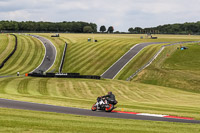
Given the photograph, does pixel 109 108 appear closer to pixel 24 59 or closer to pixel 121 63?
pixel 121 63

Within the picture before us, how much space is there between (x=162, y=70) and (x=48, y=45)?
5888 centimetres

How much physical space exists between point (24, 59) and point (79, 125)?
3316 inches

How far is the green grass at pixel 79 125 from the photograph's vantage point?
52.6 ft

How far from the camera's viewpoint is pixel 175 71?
74125mm

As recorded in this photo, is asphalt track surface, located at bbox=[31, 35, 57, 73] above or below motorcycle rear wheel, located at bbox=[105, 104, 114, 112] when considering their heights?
below

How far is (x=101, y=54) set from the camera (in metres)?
99.4

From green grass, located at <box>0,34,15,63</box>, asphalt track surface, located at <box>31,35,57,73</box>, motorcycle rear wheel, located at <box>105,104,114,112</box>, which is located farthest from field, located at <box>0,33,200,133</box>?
motorcycle rear wheel, located at <box>105,104,114,112</box>

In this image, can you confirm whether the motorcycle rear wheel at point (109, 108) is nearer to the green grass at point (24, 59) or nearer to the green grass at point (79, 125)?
the green grass at point (79, 125)

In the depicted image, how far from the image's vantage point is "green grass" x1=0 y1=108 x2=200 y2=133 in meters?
16.0

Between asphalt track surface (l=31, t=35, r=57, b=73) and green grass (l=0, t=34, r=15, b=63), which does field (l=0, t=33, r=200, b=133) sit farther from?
asphalt track surface (l=31, t=35, r=57, b=73)

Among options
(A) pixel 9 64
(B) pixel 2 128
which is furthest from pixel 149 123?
(A) pixel 9 64

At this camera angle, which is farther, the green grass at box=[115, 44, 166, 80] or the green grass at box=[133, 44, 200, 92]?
the green grass at box=[115, 44, 166, 80]

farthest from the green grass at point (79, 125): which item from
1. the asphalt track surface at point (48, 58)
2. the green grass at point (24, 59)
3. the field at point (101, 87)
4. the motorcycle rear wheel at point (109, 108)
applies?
the asphalt track surface at point (48, 58)

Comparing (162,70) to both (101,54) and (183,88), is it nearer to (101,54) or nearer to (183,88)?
(183,88)
